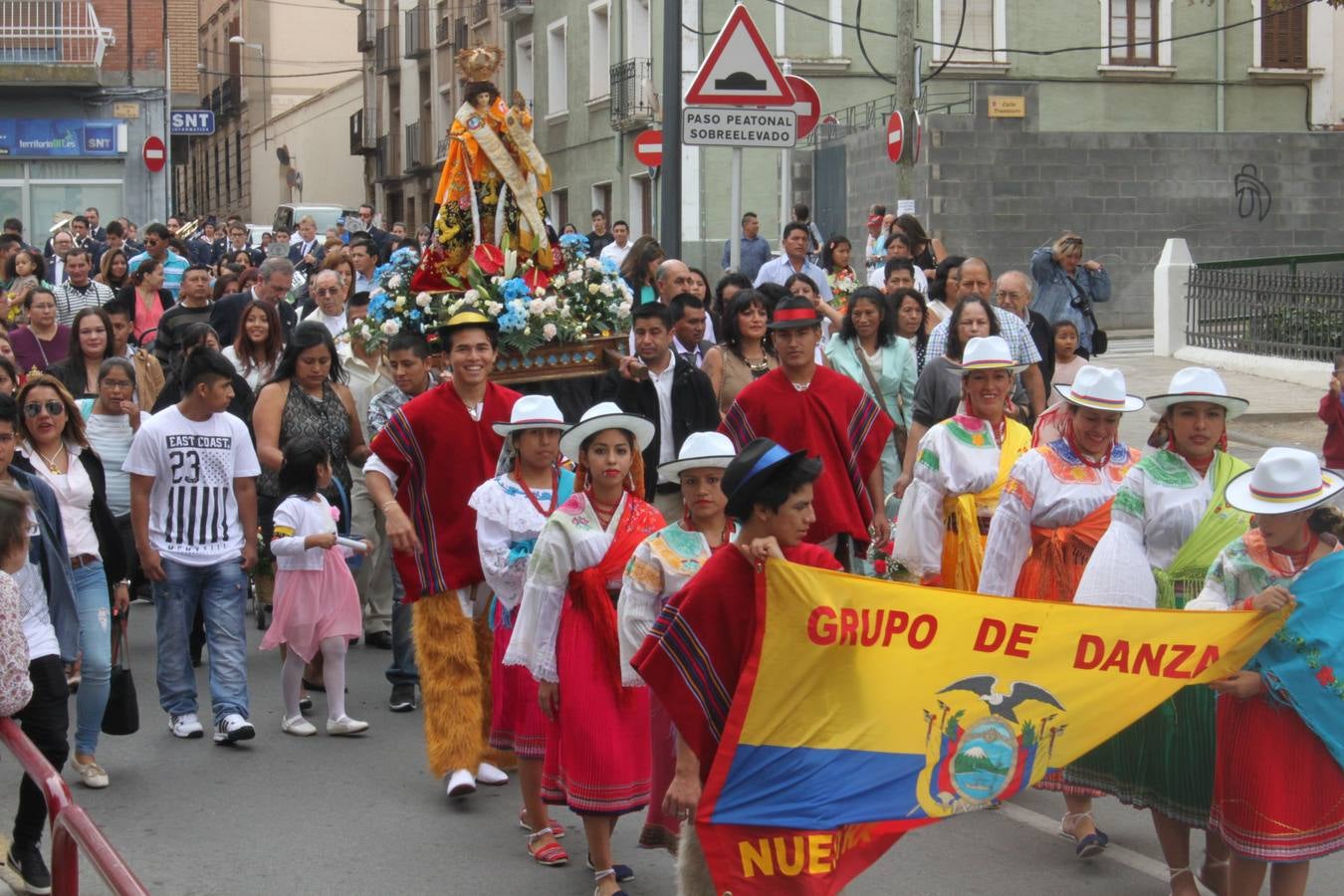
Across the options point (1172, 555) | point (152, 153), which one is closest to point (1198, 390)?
point (1172, 555)

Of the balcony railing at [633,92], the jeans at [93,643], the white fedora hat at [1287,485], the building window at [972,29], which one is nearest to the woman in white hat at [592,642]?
the white fedora hat at [1287,485]

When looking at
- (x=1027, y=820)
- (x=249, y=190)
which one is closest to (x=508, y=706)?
(x=1027, y=820)

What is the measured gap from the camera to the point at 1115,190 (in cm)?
2923

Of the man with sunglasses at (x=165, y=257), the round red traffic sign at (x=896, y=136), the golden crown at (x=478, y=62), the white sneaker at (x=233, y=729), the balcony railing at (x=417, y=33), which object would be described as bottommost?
the white sneaker at (x=233, y=729)

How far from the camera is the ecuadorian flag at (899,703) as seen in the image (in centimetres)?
525

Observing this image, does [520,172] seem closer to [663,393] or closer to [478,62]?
[478,62]

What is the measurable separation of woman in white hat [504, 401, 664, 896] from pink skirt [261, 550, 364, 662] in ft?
8.79

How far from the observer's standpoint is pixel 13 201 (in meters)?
35.5

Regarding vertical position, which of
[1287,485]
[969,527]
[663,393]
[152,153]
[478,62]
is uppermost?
[152,153]

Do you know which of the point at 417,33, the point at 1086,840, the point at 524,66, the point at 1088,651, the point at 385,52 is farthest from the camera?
the point at 385,52

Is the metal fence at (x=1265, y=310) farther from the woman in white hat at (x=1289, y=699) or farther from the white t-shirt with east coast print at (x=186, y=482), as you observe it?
the woman in white hat at (x=1289, y=699)

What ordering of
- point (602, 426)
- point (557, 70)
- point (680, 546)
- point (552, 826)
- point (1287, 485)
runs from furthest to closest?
point (557, 70) < point (552, 826) < point (602, 426) < point (680, 546) < point (1287, 485)

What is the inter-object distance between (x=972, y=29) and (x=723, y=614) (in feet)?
99.5

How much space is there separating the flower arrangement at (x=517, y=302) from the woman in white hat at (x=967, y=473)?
9.01ft
